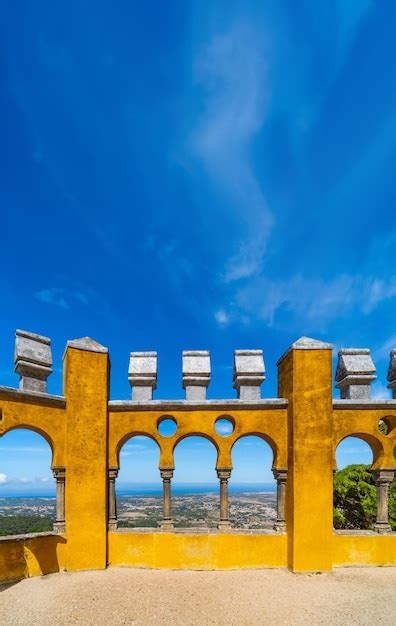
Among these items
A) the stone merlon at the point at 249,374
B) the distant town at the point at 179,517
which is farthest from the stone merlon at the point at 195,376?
the distant town at the point at 179,517

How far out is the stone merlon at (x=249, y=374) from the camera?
8.08m

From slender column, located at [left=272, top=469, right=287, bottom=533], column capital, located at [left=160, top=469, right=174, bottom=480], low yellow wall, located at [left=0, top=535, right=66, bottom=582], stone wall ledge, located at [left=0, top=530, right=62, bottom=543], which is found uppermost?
column capital, located at [left=160, top=469, right=174, bottom=480]

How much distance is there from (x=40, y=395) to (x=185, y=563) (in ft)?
14.1

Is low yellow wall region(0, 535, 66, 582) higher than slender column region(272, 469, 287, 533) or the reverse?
the reverse

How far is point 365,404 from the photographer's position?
26.2ft

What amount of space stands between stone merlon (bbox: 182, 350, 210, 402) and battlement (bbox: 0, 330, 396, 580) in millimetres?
21

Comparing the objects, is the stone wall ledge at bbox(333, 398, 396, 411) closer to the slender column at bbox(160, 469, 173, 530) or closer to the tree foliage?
the slender column at bbox(160, 469, 173, 530)

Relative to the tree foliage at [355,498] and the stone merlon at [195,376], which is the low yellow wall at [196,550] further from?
the tree foliage at [355,498]

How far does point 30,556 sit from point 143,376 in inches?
148

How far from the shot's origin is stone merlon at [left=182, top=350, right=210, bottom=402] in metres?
8.10

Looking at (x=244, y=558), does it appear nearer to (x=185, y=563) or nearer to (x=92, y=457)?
(x=185, y=563)

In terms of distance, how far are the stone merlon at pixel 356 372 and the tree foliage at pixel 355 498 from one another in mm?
8856

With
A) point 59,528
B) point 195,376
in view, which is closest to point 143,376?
point 195,376

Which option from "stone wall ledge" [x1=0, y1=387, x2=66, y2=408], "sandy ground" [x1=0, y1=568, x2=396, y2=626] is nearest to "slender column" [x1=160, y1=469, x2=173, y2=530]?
"sandy ground" [x1=0, y1=568, x2=396, y2=626]
